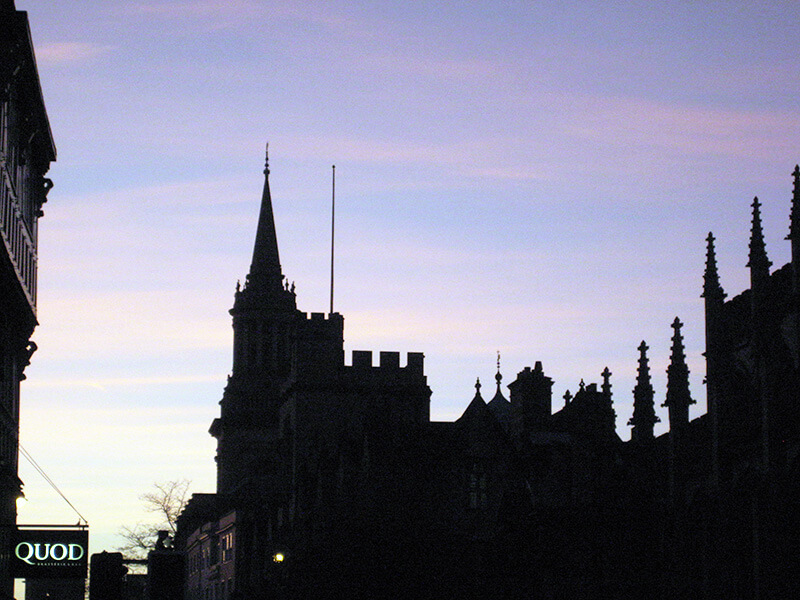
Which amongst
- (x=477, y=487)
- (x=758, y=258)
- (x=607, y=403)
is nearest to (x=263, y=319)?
(x=477, y=487)

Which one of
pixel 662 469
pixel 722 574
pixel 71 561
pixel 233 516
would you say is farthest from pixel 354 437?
pixel 71 561

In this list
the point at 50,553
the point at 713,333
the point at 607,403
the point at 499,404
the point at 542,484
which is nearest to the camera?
the point at 50,553

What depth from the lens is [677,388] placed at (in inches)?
1822

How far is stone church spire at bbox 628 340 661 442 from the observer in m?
49.3

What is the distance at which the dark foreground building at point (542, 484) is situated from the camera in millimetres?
40938

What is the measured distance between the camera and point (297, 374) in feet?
284

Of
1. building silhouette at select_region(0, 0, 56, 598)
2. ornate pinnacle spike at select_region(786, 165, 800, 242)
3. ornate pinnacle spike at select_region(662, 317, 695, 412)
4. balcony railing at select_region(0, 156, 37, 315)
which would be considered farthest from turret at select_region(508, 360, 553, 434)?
ornate pinnacle spike at select_region(786, 165, 800, 242)

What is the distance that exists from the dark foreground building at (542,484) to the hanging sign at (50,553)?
1953cm

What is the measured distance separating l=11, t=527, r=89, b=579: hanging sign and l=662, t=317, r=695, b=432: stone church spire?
2369 cm

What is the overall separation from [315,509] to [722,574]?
99.1 ft

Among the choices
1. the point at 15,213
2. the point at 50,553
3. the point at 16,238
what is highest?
the point at 15,213

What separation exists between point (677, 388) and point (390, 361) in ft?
140

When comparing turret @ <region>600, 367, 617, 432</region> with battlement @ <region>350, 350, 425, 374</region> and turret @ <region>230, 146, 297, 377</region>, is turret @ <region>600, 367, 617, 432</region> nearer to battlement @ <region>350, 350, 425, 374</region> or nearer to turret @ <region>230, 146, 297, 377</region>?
battlement @ <region>350, 350, 425, 374</region>

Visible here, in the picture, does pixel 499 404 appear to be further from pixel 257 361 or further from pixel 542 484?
pixel 542 484
